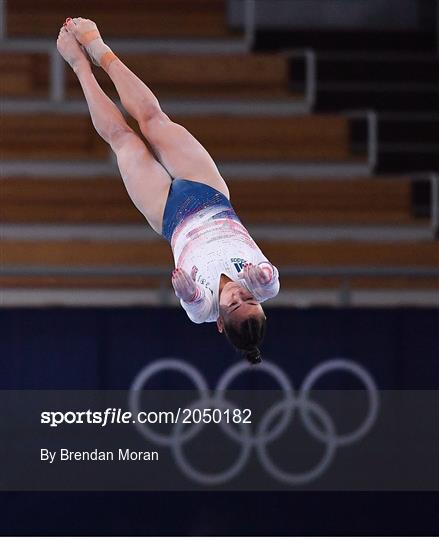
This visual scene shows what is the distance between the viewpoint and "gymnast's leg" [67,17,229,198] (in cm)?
592

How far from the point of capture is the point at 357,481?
7344mm

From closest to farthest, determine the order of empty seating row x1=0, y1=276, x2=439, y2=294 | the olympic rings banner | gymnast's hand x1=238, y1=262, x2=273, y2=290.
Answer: gymnast's hand x1=238, y1=262, x2=273, y2=290
the olympic rings banner
empty seating row x1=0, y1=276, x2=439, y2=294

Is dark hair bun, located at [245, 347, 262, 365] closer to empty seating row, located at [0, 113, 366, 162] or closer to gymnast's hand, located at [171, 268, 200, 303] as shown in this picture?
gymnast's hand, located at [171, 268, 200, 303]

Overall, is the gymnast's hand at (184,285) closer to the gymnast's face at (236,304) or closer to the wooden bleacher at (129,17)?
the gymnast's face at (236,304)

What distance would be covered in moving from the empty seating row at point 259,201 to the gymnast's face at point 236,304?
3.85 m

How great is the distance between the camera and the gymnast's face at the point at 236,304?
534 centimetres

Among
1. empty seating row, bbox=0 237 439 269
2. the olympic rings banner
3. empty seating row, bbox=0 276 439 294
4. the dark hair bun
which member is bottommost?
the olympic rings banner

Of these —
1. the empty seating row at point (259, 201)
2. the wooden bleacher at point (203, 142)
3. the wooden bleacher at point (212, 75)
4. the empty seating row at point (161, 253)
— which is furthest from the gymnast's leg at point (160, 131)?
the wooden bleacher at point (212, 75)

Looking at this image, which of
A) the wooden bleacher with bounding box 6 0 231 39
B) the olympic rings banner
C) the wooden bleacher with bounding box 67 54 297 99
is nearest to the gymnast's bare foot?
the olympic rings banner

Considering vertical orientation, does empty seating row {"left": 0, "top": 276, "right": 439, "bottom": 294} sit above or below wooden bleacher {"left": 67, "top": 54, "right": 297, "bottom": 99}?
below

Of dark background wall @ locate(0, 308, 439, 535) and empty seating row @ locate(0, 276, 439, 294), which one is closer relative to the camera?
dark background wall @ locate(0, 308, 439, 535)

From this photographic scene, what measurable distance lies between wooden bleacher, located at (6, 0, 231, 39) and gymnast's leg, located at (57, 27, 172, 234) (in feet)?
14.6

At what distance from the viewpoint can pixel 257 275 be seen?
17.4 ft

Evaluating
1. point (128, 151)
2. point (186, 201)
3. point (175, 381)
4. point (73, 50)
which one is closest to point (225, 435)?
point (175, 381)
